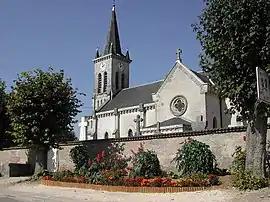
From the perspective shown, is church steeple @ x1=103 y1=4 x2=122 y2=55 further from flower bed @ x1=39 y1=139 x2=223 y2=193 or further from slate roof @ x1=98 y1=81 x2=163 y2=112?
flower bed @ x1=39 y1=139 x2=223 y2=193

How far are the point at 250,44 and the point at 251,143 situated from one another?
11.1 ft

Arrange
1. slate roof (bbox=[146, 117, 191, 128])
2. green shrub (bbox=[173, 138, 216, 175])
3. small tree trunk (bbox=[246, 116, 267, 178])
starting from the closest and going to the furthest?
small tree trunk (bbox=[246, 116, 267, 178]) → green shrub (bbox=[173, 138, 216, 175]) → slate roof (bbox=[146, 117, 191, 128])

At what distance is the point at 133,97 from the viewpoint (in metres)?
56.8

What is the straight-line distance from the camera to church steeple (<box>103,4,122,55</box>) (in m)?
69.5

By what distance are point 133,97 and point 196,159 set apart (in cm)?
4124

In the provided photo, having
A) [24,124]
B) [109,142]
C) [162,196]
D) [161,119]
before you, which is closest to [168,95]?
[161,119]

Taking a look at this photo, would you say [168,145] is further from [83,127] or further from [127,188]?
[83,127]

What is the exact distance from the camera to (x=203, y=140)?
18250 mm

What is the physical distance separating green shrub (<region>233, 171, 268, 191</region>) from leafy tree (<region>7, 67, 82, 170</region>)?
11768mm

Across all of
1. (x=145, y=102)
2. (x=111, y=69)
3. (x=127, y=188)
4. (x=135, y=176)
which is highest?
(x=111, y=69)

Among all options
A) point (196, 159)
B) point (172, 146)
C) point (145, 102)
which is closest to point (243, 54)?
point (196, 159)

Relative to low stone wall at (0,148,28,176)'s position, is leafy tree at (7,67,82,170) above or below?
above

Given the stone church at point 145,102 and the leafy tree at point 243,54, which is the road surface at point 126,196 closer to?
the leafy tree at point 243,54

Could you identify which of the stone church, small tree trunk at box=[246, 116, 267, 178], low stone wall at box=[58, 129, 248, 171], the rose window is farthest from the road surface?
the rose window
